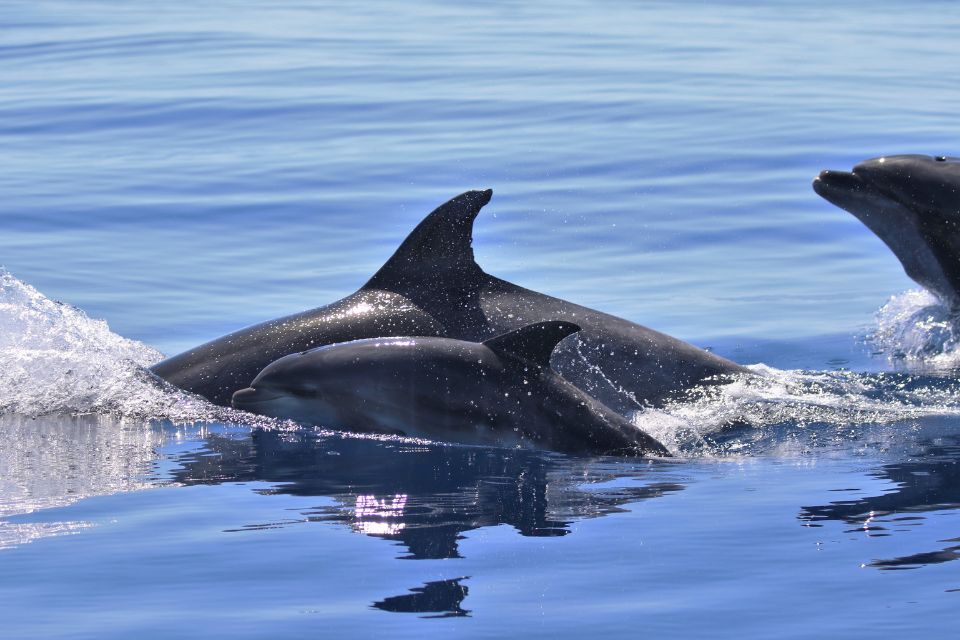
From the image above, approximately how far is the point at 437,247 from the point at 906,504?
15.3ft

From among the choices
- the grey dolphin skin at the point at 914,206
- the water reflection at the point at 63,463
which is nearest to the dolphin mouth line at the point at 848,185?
the grey dolphin skin at the point at 914,206

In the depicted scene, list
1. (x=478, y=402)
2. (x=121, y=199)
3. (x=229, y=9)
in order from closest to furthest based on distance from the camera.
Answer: (x=478, y=402), (x=121, y=199), (x=229, y=9)

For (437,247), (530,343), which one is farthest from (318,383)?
(437,247)

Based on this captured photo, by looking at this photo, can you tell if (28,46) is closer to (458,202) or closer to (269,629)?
(458,202)

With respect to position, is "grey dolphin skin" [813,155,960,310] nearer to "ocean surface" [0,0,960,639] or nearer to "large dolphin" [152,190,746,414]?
"ocean surface" [0,0,960,639]

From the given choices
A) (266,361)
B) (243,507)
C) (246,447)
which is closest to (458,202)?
(266,361)

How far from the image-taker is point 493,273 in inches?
723

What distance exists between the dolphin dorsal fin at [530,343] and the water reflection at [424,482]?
59 centimetres

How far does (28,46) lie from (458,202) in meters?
26.9

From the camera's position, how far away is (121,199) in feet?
72.6

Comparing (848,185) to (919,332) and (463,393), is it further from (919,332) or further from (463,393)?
(463,393)

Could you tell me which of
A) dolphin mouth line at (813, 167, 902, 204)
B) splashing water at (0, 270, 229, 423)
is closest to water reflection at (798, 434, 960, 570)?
dolphin mouth line at (813, 167, 902, 204)

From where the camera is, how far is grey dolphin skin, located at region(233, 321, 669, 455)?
1079 centimetres

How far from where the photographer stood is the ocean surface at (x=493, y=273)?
788 centimetres
